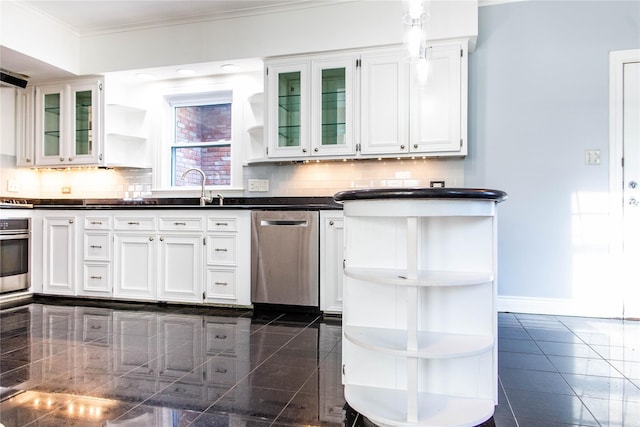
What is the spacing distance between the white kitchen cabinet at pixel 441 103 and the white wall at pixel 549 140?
281 millimetres

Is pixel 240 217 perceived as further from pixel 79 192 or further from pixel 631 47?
pixel 631 47

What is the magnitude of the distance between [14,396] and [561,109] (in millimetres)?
4149

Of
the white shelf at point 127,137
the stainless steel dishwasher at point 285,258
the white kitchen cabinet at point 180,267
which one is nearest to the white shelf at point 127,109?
the white shelf at point 127,137

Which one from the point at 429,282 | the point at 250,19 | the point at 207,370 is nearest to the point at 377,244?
the point at 429,282

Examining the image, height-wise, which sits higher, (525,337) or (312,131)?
(312,131)

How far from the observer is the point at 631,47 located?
3.43 meters

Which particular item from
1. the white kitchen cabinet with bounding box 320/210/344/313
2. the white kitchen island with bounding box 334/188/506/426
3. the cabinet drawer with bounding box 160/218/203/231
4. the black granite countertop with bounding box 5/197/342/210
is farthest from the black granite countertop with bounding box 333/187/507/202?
the cabinet drawer with bounding box 160/218/203/231

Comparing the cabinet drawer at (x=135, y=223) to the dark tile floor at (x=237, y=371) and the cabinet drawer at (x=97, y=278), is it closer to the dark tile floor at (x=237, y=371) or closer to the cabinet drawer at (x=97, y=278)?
the cabinet drawer at (x=97, y=278)

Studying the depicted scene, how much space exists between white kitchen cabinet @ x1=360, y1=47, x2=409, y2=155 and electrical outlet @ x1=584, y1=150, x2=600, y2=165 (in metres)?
1.46

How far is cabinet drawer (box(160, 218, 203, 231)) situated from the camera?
12.3 feet

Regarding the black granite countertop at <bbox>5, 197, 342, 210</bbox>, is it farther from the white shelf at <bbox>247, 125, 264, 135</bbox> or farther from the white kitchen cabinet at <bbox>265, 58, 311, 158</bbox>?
the white shelf at <bbox>247, 125, 264, 135</bbox>

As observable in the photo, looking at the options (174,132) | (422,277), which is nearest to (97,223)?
(174,132)

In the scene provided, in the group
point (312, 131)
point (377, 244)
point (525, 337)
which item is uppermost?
point (312, 131)

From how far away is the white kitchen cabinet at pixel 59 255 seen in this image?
13.4 feet
